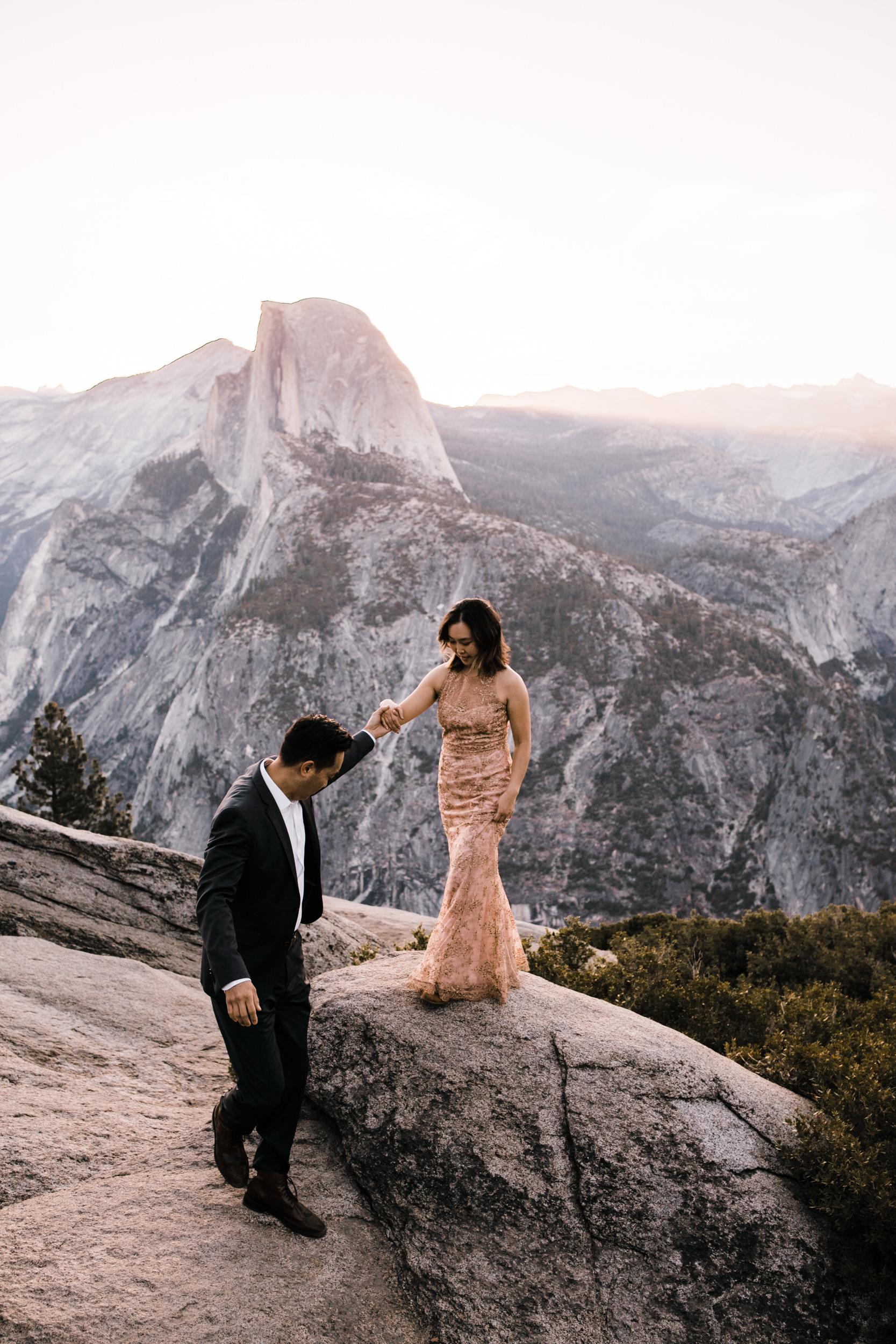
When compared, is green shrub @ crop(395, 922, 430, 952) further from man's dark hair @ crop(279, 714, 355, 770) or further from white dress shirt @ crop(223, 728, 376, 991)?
man's dark hair @ crop(279, 714, 355, 770)

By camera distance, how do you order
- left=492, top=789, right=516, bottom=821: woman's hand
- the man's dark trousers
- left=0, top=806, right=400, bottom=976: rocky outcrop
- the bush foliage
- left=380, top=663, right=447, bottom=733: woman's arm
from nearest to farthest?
the man's dark trousers, the bush foliage, left=492, top=789, right=516, bottom=821: woman's hand, left=380, top=663, right=447, bottom=733: woman's arm, left=0, top=806, right=400, bottom=976: rocky outcrop

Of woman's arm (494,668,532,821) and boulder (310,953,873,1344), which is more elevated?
woman's arm (494,668,532,821)

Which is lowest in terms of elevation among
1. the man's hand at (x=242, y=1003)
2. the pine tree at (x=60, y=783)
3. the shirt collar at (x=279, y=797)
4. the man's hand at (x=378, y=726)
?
the pine tree at (x=60, y=783)

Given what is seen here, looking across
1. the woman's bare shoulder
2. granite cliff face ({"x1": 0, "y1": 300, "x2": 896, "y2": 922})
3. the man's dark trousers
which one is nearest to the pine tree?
the woman's bare shoulder

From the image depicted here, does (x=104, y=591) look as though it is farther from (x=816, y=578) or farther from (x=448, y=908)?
(x=448, y=908)

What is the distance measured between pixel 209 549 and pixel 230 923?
402 feet

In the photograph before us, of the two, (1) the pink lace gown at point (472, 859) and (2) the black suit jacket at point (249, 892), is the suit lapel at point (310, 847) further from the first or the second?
(1) the pink lace gown at point (472, 859)

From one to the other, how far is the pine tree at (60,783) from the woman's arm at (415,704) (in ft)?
84.9

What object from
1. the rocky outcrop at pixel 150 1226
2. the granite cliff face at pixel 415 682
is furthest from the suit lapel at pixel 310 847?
the granite cliff face at pixel 415 682

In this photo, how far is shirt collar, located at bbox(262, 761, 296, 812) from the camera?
4.85m

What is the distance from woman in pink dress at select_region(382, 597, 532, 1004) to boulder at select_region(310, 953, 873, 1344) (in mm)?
301

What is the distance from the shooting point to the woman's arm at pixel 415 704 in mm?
6598

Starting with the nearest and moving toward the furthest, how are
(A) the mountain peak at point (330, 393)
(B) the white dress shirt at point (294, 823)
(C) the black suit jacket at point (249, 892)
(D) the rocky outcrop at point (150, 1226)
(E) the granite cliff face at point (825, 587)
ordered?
(D) the rocky outcrop at point (150, 1226), (C) the black suit jacket at point (249, 892), (B) the white dress shirt at point (294, 823), (A) the mountain peak at point (330, 393), (E) the granite cliff face at point (825, 587)

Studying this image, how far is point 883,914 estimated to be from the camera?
44.2 feet
